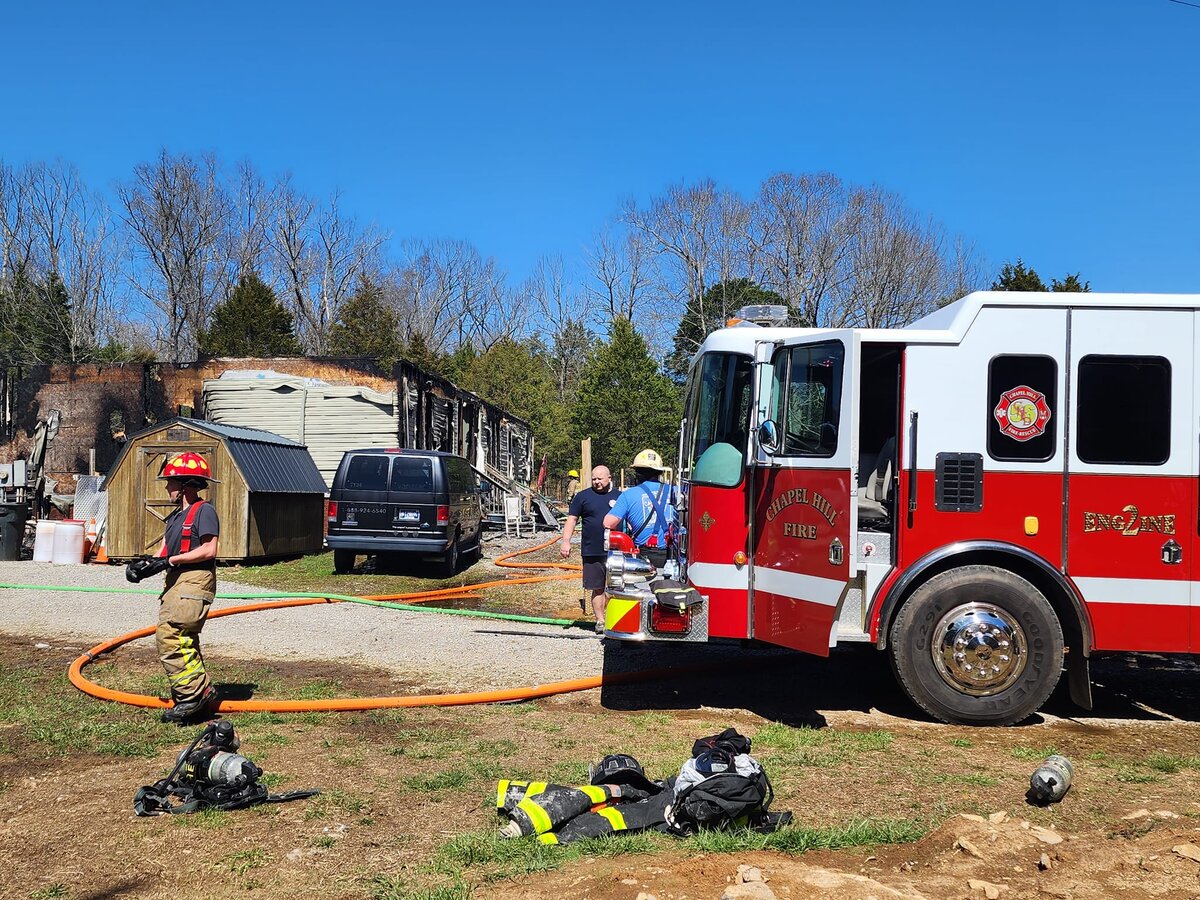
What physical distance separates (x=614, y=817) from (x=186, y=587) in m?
3.73

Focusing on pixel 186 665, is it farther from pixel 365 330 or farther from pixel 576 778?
pixel 365 330

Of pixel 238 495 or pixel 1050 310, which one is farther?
pixel 238 495

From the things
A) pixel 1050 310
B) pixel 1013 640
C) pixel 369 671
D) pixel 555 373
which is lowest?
pixel 369 671

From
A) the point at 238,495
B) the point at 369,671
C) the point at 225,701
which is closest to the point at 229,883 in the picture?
the point at 225,701

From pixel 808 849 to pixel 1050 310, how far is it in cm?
411

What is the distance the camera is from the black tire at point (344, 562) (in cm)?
1570

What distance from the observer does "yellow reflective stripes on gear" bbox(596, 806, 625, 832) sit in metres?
4.38

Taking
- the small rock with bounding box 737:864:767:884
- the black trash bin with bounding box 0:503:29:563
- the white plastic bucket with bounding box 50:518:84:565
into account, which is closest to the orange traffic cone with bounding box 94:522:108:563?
the white plastic bucket with bounding box 50:518:84:565

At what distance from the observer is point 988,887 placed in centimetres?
344

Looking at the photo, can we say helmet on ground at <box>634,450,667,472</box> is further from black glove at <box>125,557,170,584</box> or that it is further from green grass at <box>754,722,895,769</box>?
black glove at <box>125,557,170,584</box>

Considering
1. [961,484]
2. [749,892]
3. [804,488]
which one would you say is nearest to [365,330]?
[804,488]

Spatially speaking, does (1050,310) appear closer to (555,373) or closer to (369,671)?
(369,671)

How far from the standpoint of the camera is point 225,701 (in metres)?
6.93

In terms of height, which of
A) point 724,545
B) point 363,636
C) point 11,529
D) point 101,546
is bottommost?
point 363,636
